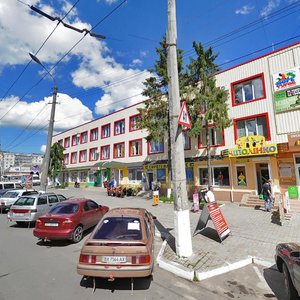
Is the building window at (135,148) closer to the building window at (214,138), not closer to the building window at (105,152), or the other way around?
the building window at (105,152)

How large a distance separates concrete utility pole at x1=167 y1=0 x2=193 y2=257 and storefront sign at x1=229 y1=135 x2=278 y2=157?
10048 mm

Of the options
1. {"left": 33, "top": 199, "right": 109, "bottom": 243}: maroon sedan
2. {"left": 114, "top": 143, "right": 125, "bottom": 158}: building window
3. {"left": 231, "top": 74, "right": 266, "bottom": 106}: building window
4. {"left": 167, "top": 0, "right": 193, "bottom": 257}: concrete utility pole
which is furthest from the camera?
{"left": 114, "top": 143, "right": 125, "bottom": 158}: building window

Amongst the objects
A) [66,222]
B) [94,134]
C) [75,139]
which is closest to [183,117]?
[66,222]

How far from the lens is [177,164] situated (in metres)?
6.48

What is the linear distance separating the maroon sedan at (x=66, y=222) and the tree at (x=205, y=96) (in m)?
9.09

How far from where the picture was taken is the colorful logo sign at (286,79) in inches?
565

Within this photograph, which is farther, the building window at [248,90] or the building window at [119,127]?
the building window at [119,127]

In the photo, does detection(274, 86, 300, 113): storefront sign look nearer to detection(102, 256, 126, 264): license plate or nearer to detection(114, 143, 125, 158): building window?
detection(102, 256, 126, 264): license plate

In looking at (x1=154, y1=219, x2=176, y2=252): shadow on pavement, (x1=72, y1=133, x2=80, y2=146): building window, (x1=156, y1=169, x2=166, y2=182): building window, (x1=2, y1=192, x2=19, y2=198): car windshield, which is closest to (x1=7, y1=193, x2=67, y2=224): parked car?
(x1=2, y1=192, x2=19, y2=198): car windshield

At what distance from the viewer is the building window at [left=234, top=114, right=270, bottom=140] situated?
51.5ft

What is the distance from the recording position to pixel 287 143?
14031 mm

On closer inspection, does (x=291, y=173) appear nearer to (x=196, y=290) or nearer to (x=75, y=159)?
(x=196, y=290)

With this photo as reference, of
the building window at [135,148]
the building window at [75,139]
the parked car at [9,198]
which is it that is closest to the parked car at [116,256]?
the parked car at [9,198]

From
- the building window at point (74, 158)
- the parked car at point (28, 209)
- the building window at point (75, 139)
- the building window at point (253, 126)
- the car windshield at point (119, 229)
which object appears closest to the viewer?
the car windshield at point (119, 229)
